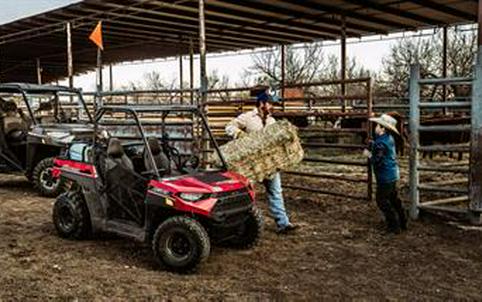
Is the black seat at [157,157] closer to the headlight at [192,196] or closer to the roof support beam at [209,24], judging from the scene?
the headlight at [192,196]

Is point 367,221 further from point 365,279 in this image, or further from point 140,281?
point 140,281

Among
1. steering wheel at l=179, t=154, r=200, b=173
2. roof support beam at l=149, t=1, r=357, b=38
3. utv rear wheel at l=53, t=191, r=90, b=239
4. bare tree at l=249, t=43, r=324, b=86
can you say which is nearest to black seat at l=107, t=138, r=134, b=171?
steering wheel at l=179, t=154, r=200, b=173

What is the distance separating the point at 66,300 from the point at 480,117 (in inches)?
200

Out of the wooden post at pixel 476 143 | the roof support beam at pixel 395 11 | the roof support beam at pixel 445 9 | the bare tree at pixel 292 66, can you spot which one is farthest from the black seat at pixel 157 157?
the bare tree at pixel 292 66

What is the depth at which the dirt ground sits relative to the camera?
4727 mm

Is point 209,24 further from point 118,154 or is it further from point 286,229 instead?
point 118,154

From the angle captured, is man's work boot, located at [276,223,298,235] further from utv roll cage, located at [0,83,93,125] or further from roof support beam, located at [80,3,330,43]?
roof support beam, located at [80,3,330,43]

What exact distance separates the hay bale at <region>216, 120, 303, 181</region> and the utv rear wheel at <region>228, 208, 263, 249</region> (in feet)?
2.36

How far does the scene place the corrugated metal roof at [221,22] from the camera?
14.6 metres

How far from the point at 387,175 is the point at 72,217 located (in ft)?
12.4

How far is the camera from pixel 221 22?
54.5 ft

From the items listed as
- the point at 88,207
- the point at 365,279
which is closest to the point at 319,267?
the point at 365,279

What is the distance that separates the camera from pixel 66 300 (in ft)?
14.8

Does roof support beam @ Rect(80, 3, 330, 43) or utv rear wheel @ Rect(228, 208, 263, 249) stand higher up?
roof support beam @ Rect(80, 3, 330, 43)
